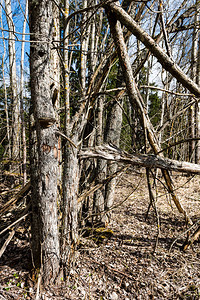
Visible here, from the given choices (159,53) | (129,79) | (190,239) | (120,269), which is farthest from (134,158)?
(190,239)

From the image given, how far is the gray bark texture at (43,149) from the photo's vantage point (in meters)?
2.16

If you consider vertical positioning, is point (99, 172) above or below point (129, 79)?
below

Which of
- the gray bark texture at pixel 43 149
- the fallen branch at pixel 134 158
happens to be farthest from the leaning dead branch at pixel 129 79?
the gray bark texture at pixel 43 149

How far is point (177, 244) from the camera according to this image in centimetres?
373

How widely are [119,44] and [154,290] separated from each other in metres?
3.44

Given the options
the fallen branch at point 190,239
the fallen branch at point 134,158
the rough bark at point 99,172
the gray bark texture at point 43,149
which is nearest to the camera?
the gray bark texture at point 43,149

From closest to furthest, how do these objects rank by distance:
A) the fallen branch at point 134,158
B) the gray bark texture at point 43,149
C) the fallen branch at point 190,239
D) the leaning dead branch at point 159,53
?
the gray bark texture at point 43,149 < the leaning dead branch at point 159,53 < the fallen branch at point 134,158 < the fallen branch at point 190,239

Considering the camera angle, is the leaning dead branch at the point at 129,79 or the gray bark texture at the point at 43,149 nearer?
the gray bark texture at the point at 43,149

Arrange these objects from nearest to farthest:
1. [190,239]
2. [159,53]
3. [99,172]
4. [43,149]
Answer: [43,149], [159,53], [190,239], [99,172]

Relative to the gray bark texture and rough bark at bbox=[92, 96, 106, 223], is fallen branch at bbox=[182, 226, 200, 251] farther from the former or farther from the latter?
the gray bark texture

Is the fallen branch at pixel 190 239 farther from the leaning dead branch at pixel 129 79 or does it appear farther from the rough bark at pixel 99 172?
the rough bark at pixel 99 172

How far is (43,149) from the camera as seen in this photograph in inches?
90.9

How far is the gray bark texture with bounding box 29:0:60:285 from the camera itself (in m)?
2.16

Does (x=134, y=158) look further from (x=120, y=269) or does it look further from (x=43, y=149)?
(x=120, y=269)
